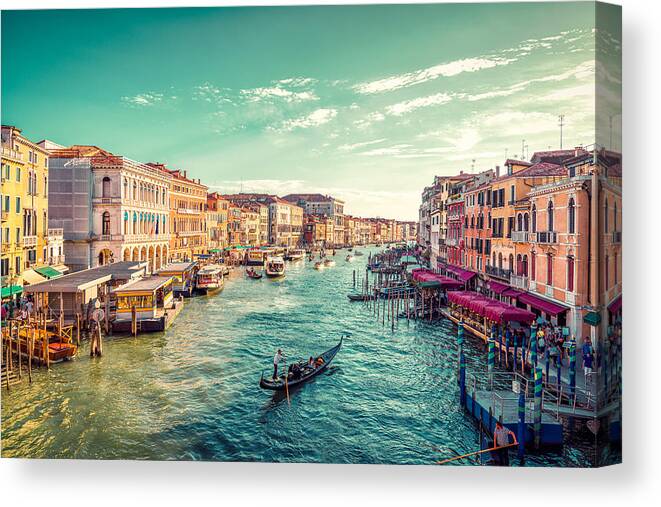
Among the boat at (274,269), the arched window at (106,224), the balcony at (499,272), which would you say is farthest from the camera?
the boat at (274,269)

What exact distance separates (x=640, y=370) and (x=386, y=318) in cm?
1005

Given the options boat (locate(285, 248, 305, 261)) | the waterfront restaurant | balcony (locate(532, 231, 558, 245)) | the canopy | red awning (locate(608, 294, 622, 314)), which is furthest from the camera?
boat (locate(285, 248, 305, 261))

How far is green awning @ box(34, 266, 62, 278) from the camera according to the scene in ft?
35.0

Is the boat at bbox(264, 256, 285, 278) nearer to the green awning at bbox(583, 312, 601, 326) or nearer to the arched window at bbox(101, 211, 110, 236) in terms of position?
the arched window at bbox(101, 211, 110, 236)

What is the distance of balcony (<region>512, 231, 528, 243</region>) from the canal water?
8.90 ft

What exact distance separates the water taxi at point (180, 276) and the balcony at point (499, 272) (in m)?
10.4

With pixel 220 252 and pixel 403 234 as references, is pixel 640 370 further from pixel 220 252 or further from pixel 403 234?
pixel 403 234

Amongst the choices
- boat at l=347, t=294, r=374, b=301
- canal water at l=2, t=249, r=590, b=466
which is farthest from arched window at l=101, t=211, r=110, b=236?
boat at l=347, t=294, r=374, b=301

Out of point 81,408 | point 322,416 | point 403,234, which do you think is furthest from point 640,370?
point 403,234

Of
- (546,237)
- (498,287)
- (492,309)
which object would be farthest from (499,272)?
(546,237)

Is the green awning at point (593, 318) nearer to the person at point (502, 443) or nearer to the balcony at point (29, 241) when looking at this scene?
the person at point (502, 443)

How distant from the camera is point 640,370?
4.74m

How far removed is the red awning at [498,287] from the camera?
10275 millimetres

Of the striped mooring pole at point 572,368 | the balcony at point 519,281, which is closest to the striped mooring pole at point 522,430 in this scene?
the striped mooring pole at point 572,368
